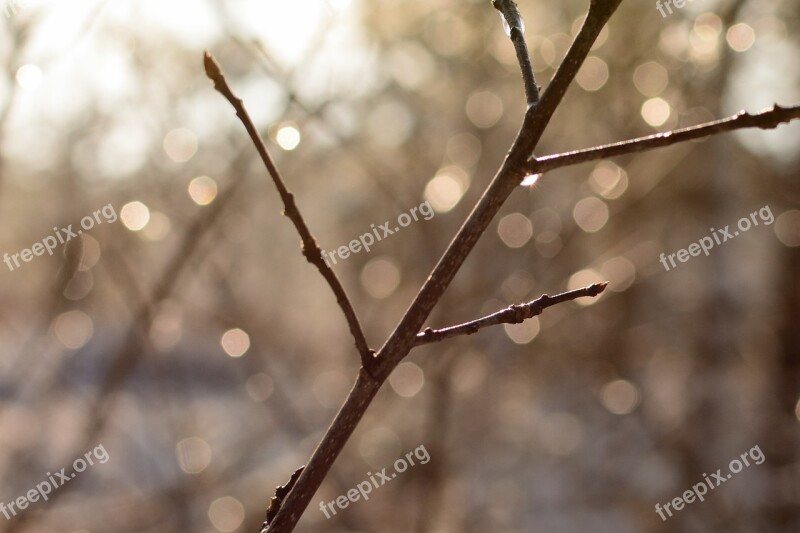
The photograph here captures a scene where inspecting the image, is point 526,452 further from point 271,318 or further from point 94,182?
point 94,182

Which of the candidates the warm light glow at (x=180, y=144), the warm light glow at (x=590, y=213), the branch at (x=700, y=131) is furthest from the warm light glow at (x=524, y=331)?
the branch at (x=700, y=131)

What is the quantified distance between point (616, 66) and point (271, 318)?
3.31m

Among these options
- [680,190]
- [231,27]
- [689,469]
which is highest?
[231,27]

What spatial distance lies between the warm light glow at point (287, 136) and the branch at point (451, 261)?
6.40 feet

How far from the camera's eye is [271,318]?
18.7ft

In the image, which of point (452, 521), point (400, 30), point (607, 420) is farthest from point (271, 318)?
point (607, 420)

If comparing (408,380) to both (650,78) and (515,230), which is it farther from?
(650,78)

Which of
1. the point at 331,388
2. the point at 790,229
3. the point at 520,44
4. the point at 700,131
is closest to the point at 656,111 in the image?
the point at 790,229

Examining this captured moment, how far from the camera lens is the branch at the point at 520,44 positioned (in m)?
0.87

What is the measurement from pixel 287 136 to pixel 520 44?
76.9 inches

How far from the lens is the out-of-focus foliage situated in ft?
10.1

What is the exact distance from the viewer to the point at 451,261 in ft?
2.71

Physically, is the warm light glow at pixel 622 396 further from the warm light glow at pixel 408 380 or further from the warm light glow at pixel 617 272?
the warm light glow at pixel 408 380

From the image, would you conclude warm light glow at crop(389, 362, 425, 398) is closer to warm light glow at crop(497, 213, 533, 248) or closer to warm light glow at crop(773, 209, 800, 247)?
warm light glow at crop(497, 213, 533, 248)
